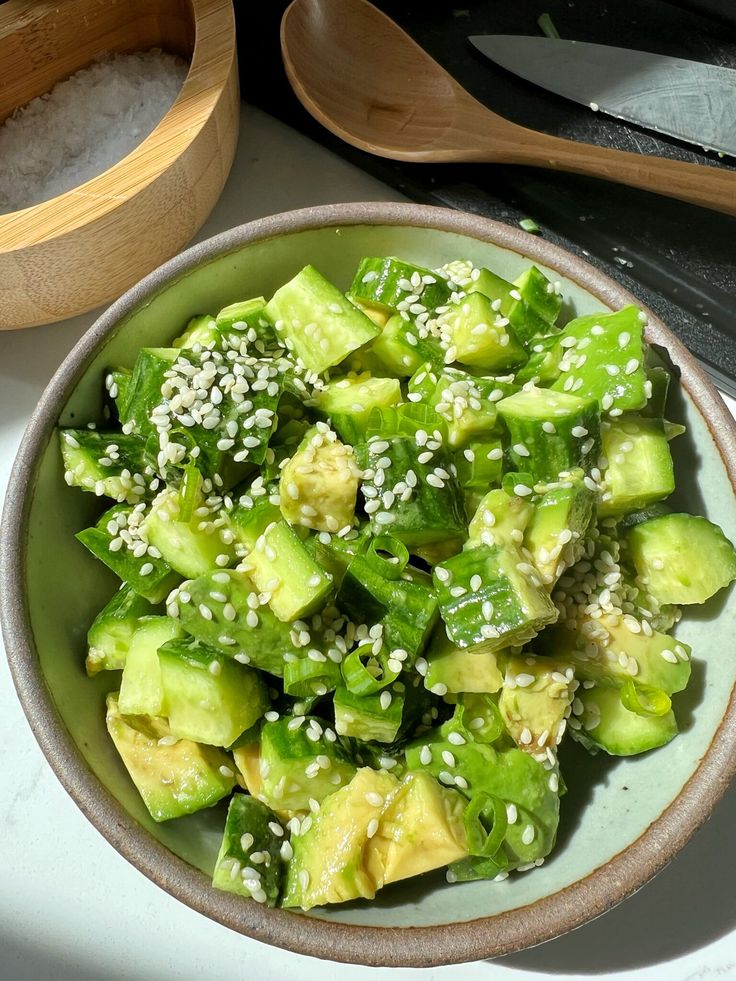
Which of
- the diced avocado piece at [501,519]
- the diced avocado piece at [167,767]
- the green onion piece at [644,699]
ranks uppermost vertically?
the diced avocado piece at [501,519]

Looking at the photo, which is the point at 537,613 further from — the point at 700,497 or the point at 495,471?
the point at 700,497

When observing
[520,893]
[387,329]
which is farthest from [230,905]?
[387,329]

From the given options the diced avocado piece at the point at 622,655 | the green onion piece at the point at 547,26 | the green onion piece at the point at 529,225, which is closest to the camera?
the diced avocado piece at the point at 622,655

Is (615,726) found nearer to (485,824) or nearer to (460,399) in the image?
(485,824)

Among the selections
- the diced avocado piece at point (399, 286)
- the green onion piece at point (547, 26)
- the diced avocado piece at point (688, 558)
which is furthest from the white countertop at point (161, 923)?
the green onion piece at point (547, 26)

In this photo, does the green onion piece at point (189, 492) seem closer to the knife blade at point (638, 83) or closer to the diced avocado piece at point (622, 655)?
the diced avocado piece at point (622, 655)
